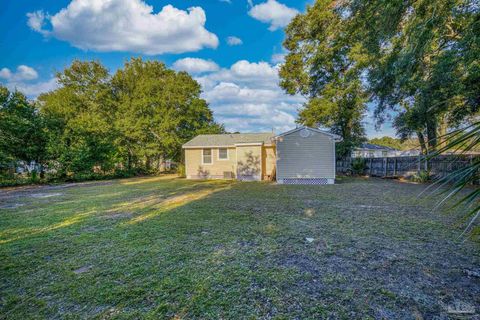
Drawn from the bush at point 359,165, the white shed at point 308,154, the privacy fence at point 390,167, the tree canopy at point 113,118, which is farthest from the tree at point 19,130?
the bush at point 359,165

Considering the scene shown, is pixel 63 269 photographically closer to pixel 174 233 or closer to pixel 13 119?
pixel 174 233

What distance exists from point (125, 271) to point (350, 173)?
17.0 meters

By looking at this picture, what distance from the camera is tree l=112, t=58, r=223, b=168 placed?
766 inches

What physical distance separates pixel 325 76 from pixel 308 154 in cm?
893

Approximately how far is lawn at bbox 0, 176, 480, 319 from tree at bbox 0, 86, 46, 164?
887 centimetres

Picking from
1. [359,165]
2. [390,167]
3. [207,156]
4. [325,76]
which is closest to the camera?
[390,167]

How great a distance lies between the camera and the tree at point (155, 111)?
19.5 metres

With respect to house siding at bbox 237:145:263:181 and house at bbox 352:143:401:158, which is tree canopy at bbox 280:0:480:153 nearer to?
house siding at bbox 237:145:263:181

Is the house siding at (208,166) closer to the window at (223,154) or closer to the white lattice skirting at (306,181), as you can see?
the window at (223,154)

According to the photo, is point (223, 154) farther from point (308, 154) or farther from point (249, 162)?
point (308, 154)

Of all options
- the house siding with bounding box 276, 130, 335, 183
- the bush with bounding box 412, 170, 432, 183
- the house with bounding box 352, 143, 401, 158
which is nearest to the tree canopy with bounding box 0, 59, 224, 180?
the house siding with bounding box 276, 130, 335, 183

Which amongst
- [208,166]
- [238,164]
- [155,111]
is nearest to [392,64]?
[238,164]

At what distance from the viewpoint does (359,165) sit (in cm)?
1612

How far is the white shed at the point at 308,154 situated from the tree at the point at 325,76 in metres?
5.32
